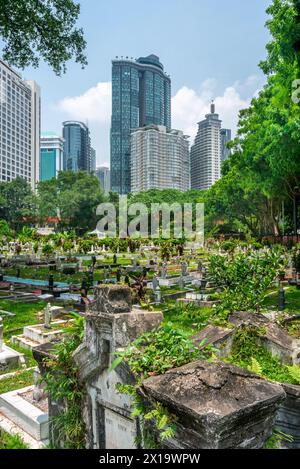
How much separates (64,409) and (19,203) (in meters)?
78.0

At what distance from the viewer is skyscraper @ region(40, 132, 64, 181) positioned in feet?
609

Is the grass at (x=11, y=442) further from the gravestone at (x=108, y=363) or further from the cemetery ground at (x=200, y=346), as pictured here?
the gravestone at (x=108, y=363)

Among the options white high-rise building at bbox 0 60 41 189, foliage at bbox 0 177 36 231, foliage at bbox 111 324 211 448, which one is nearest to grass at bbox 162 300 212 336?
foliage at bbox 111 324 211 448

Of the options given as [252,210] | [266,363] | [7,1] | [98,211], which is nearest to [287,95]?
[7,1]

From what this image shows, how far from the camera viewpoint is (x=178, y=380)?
2307 mm

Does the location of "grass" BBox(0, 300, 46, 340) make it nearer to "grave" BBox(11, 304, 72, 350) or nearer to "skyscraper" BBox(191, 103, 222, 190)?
"grave" BBox(11, 304, 72, 350)

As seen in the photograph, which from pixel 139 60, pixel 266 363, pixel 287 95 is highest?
pixel 139 60

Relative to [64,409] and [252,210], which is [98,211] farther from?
[64,409]

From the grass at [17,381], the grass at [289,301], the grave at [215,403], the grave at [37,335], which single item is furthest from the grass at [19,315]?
the grave at [215,403]

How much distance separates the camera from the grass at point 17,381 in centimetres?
660

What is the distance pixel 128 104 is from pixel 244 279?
142 metres

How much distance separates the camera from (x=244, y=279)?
25.0 ft

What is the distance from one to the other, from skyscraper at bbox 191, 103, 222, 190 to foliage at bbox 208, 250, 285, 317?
125280 mm

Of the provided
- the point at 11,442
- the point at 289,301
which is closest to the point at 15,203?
the point at 289,301
